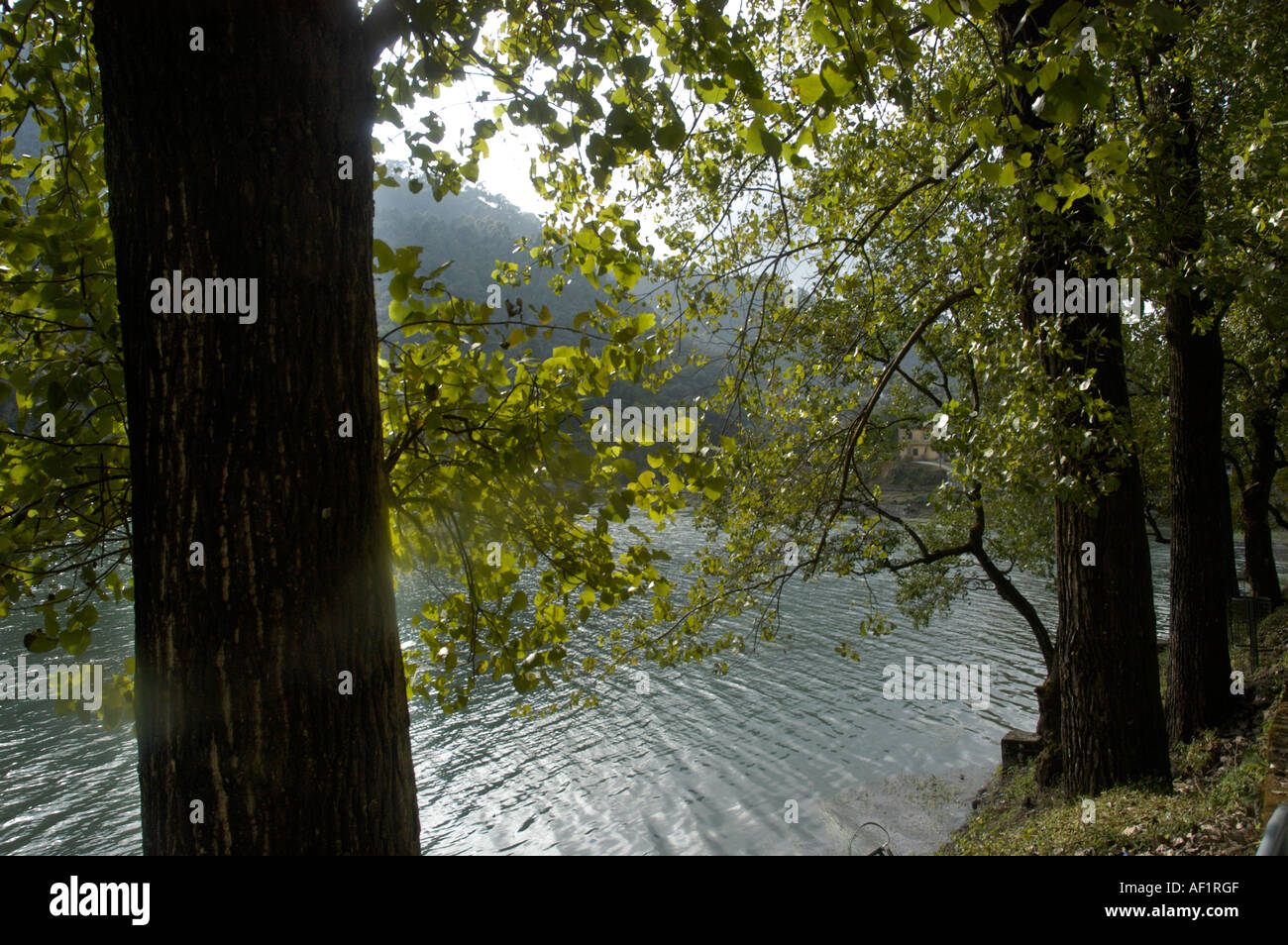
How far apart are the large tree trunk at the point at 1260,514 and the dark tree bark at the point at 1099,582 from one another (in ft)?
46.4

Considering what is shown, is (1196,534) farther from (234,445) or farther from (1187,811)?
(234,445)

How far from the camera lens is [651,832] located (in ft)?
51.1

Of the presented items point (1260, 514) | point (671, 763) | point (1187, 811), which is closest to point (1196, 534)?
point (1187, 811)

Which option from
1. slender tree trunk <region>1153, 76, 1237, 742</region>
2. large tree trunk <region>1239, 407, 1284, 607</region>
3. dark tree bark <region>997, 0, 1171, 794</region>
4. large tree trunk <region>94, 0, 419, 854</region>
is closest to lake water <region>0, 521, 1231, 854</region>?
large tree trunk <region>1239, 407, 1284, 607</region>

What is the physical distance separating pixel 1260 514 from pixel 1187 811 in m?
16.3

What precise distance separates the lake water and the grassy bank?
634 centimetres

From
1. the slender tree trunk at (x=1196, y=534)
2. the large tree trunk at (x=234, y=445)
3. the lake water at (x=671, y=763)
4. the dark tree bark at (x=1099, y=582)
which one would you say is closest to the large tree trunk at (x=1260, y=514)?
the lake water at (x=671, y=763)

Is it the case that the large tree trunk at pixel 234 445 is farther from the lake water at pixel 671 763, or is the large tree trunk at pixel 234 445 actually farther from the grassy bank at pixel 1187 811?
the lake water at pixel 671 763

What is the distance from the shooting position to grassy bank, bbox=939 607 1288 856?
5.74 meters

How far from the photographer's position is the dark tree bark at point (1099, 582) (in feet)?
19.6

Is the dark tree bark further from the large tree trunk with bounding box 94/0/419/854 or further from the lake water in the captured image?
the lake water

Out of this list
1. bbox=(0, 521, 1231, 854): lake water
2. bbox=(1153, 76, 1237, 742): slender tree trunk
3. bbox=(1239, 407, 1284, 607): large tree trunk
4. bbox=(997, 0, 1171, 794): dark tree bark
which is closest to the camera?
bbox=(997, 0, 1171, 794): dark tree bark
